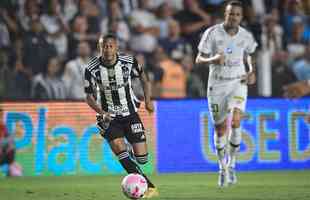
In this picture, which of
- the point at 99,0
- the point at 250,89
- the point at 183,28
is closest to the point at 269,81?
the point at 250,89

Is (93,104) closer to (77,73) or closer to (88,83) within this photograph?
(88,83)

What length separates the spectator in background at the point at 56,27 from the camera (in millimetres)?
17312

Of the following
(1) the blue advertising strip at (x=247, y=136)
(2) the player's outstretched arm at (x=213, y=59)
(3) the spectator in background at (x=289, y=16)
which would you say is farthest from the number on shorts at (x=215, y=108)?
(3) the spectator in background at (x=289, y=16)

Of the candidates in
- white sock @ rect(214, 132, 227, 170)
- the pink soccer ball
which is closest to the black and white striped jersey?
the pink soccer ball

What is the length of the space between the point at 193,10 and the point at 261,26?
1.57 metres

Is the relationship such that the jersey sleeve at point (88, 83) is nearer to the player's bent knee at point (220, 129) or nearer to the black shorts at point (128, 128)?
the black shorts at point (128, 128)

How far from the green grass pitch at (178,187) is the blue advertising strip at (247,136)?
735 millimetres

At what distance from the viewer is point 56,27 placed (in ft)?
57.5

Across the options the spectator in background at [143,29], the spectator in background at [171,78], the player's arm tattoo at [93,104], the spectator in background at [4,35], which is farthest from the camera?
the spectator in background at [143,29]

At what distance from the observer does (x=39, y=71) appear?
1686 cm

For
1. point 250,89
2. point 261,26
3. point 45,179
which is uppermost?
point 261,26

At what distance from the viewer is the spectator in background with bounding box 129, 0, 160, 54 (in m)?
18.0

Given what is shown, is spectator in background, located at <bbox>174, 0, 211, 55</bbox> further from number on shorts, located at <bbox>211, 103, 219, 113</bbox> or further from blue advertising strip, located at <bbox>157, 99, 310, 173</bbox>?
number on shorts, located at <bbox>211, 103, 219, 113</bbox>

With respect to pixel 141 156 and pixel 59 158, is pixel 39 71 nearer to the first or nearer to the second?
pixel 59 158
